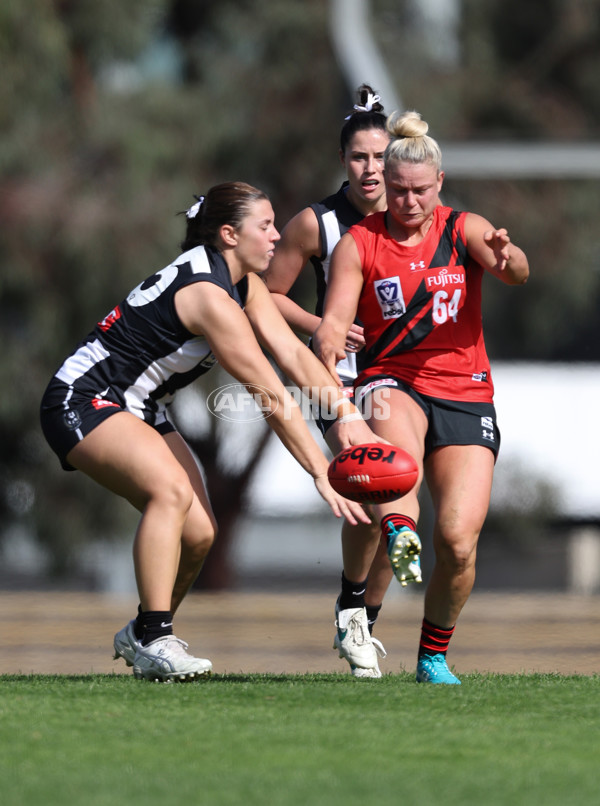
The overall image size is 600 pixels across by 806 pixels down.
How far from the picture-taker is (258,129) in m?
16.0

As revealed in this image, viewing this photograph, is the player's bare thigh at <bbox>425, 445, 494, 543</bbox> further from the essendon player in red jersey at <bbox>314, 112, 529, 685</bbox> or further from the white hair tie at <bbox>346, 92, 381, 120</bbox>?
the white hair tie at <bbox>346, 92, 381, 120</bbox>

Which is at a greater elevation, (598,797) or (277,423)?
(277,423)

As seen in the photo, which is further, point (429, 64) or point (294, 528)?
point (294, 528)

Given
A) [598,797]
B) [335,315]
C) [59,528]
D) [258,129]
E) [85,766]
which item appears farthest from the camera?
[258,129]

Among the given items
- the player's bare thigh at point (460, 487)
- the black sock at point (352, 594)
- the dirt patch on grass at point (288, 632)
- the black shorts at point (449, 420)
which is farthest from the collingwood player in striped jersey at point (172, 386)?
the dirt patch on grass at point (288, 632)

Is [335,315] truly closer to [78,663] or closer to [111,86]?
[78,663]

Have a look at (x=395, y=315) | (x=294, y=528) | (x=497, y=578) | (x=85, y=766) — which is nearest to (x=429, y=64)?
(x=294, y=528)

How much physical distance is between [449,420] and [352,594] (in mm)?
1005

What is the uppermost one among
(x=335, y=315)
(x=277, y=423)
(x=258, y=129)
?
(x=258, y=129)

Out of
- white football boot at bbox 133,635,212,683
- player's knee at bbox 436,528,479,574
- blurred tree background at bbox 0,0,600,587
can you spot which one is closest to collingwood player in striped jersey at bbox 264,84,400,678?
player's knee at bbox 436,528,479,574

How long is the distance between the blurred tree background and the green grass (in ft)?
29.3

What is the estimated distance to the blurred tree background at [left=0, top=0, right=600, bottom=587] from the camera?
Answer: 13.8 metres

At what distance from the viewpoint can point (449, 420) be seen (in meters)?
5.31

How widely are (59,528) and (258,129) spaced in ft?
16.2
